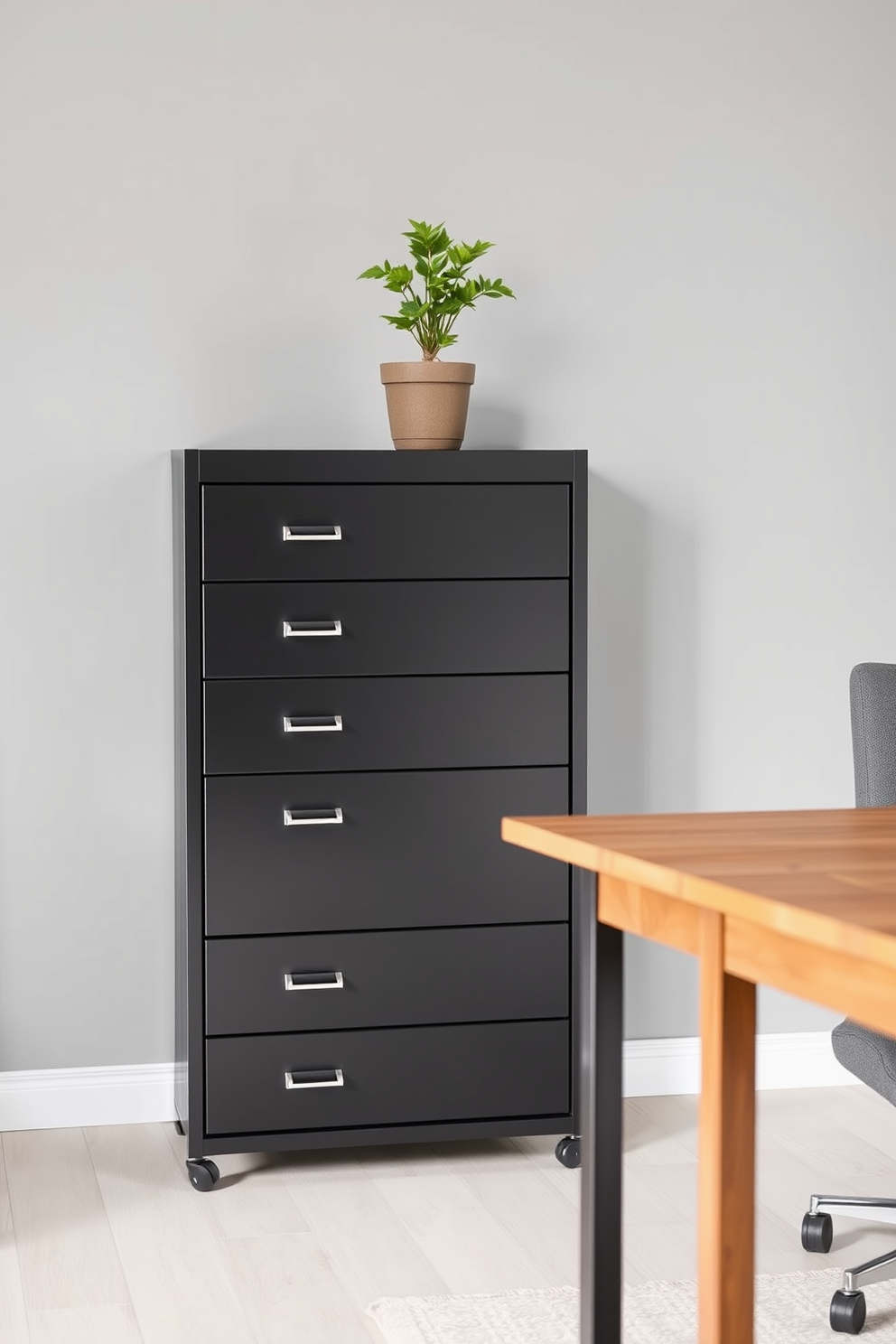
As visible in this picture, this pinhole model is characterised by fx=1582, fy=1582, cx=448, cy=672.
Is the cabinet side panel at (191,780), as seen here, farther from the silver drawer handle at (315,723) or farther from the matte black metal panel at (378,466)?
the silver drawer handle at (315,723)

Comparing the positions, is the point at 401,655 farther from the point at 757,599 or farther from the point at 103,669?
the point at 757,599

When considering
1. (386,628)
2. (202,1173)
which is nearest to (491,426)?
(386,628)

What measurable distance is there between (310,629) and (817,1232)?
4.50ft

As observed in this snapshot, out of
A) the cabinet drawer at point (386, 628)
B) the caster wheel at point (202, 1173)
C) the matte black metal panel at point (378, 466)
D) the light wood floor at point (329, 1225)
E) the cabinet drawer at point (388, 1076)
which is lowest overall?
the light wood floor at point (329, 1225)

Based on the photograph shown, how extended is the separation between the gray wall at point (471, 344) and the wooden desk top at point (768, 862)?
169 centimetres

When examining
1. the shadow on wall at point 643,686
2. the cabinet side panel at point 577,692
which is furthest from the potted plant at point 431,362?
the shadow on wall at point 643,686

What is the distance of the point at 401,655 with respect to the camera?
301cm

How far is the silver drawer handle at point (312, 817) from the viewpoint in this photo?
9.77 ft

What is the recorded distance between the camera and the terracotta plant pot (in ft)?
10.1

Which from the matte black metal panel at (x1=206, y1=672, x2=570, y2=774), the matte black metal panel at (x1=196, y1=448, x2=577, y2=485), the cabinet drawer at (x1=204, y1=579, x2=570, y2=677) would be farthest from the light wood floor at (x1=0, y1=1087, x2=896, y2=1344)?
the matte black metal panel at (x1=196, y1=448, x2=577, y2=485)

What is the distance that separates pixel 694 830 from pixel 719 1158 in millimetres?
376

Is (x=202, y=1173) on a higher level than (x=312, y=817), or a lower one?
lower

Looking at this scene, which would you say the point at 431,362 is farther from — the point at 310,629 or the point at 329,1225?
the point at 329,1225

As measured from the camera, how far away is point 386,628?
118 inches
